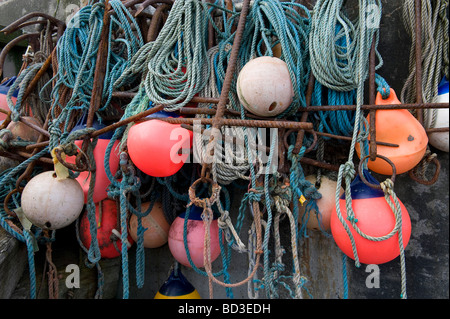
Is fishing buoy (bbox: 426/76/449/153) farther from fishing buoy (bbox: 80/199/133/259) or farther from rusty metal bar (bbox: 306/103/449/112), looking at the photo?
fishing buoy (bbox: 80/199/133/259)

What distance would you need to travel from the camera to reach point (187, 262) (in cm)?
223


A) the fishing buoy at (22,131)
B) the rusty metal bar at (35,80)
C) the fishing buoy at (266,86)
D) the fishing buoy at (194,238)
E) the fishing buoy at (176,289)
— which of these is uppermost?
the rusty metal bar at (35,80)

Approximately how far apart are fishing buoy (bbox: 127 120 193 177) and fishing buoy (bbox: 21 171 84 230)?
0.48 meters

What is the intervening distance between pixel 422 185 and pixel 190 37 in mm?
1707

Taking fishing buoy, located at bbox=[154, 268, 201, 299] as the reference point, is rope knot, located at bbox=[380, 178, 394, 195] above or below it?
above

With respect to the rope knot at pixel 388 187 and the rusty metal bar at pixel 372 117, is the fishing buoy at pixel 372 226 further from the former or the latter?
the rusty metal bar at pixel 372 117

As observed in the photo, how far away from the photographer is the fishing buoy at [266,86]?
5.60ft

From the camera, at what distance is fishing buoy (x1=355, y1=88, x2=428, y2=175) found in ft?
5.44

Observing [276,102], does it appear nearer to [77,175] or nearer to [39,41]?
[77,175]

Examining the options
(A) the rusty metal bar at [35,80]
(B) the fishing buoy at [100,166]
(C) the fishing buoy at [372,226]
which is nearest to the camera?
(C) the fishing buoy at [372,226]

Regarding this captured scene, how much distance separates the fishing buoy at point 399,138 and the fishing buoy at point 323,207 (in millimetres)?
292

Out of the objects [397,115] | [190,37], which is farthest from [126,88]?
[397,115]

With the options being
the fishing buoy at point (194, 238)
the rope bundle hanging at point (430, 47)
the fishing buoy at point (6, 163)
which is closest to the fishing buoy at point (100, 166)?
the fishing buoy at point (194, 238)

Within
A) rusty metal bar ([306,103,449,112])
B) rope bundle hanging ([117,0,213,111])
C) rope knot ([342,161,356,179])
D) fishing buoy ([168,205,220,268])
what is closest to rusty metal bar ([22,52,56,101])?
rope bundle hanging ([117,0,213,111])
